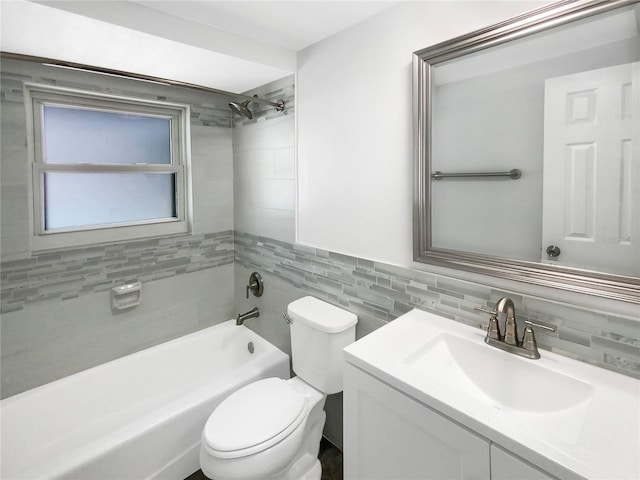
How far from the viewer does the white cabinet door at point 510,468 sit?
2.40ft

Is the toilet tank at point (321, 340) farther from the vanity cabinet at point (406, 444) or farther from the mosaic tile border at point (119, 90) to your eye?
the mosaic tile border at point (119, 90)

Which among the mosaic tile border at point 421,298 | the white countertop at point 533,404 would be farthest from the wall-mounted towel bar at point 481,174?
the white countertop at point 533,404

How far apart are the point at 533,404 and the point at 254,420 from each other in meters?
1.07

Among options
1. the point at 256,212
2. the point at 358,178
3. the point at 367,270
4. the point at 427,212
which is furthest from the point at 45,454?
the point at 427,212

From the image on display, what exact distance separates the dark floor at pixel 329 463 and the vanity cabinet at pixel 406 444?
2.16 feet

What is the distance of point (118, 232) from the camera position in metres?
2.11

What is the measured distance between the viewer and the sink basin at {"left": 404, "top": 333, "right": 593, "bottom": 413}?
3.28 ft

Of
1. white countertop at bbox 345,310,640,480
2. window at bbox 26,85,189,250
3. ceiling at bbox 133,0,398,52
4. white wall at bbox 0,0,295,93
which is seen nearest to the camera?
white countertop at bbox 345,310,640,480

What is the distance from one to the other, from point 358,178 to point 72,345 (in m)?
A: 1.91

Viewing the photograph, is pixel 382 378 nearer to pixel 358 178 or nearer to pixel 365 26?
pixel 358 178

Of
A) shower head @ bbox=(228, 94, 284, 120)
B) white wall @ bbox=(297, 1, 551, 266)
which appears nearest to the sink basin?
white wall @ bbox=(297, 1, 551, 266)

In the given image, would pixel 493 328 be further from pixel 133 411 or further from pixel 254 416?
pixel 133 411

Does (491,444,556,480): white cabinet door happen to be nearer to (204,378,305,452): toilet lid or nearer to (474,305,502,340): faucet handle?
(474,305,502,340): faucet handle

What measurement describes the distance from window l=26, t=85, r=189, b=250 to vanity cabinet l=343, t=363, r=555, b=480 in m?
1.79
